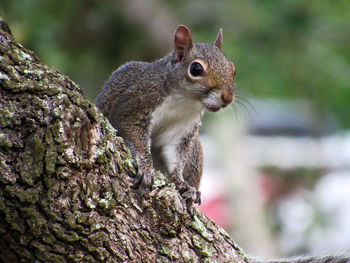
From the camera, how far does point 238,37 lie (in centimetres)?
589

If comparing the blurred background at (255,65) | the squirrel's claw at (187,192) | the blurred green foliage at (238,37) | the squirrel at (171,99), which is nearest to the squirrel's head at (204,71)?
the squirrel at (171,99)

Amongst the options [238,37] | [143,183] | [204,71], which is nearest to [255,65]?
[238,37]

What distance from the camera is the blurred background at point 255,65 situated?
17.8 feet

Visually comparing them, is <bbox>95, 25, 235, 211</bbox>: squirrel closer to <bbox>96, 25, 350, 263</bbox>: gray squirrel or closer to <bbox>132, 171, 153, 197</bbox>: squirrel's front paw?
<bbox>96, 25, 350, 263</bbox>: gray squirrel

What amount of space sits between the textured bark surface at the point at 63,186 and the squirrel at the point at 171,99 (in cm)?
72

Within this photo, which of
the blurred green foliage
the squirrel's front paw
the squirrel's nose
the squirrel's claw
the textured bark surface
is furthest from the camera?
the blurred green foliage

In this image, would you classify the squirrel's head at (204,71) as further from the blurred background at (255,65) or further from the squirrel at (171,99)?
the blurred background at (255,65)

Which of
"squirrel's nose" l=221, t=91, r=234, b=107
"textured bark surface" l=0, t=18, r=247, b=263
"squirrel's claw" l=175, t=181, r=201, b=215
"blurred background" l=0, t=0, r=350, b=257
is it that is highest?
"blurred background" l=0, t=0, r=350, b=257

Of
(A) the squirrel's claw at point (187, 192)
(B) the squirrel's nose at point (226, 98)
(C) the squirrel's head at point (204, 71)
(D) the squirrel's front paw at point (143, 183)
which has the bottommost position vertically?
(D) the squirrel's front paw at point (143, 183)

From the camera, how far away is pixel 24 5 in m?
4.65

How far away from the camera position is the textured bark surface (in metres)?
1.67

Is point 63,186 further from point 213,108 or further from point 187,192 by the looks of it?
point 213,108

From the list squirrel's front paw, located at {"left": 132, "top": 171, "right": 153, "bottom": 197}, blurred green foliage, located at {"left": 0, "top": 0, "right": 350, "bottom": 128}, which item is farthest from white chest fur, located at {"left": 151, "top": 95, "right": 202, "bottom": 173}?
blurred green foliage, located at {"left": 0, "top": 0, "right": 350, "bottom": 128}

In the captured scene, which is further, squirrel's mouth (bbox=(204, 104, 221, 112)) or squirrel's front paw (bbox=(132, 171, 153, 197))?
squirrel's mouth (bbox=(204, 104, 221, 112))
